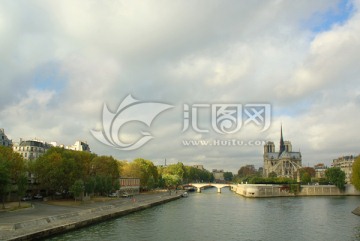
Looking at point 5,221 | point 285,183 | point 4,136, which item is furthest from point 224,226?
point 285,183

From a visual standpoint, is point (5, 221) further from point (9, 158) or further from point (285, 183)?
point (285, 183)

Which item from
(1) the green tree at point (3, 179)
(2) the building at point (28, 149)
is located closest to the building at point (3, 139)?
(2) the building at point (28, 149)

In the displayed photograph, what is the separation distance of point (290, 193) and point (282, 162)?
276ft

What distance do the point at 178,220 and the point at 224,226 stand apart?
688 cm

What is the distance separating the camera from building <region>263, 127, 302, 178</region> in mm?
177000

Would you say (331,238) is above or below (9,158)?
below

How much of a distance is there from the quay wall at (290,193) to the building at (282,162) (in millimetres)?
69425

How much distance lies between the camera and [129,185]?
89750 mm

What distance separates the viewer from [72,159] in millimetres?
57469

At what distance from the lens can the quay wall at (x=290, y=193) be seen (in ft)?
307

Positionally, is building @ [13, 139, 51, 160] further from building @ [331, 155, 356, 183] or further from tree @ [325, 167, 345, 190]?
building @ [331, 155, 356, 183]

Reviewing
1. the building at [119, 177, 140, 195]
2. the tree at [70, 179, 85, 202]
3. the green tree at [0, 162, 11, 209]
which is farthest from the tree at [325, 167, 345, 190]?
the green tree at [0, 162, 11, 209]

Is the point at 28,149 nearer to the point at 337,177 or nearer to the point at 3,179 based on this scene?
the point at 3,179

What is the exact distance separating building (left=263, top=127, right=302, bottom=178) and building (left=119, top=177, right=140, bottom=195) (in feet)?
310
